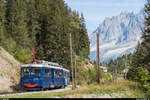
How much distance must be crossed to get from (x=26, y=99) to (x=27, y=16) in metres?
50.4

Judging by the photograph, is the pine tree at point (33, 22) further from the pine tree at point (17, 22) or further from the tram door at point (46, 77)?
the tram door at point (46, 77)

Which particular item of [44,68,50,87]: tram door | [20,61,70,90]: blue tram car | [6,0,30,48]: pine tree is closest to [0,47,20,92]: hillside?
[20,61,70,90]: blue tram car

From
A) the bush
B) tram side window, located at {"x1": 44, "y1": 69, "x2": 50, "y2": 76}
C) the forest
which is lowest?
the bush

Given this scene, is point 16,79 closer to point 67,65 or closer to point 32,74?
point 32,74

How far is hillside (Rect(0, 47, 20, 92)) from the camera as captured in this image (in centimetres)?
3087

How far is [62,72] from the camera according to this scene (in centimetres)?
3462

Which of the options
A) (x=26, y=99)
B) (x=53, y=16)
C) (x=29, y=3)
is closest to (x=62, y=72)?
(x=26, y=99)

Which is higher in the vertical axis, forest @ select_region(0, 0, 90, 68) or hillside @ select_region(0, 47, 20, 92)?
forest @ select_region(0, 0, 90, 68)

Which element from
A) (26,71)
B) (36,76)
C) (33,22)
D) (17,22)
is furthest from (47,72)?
(33,22)

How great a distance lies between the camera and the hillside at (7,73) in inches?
1215

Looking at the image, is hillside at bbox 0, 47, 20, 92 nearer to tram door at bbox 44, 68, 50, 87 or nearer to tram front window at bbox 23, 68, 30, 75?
tram front window at bbox 23, 68, 30, 75

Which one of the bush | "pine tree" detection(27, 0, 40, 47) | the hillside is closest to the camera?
the bush

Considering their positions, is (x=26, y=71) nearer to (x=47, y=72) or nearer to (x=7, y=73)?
(x=47, y=72)

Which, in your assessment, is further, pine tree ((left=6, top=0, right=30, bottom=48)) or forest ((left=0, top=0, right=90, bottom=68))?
pine tree ((left=6, top=0, right=30, bottom=48))
